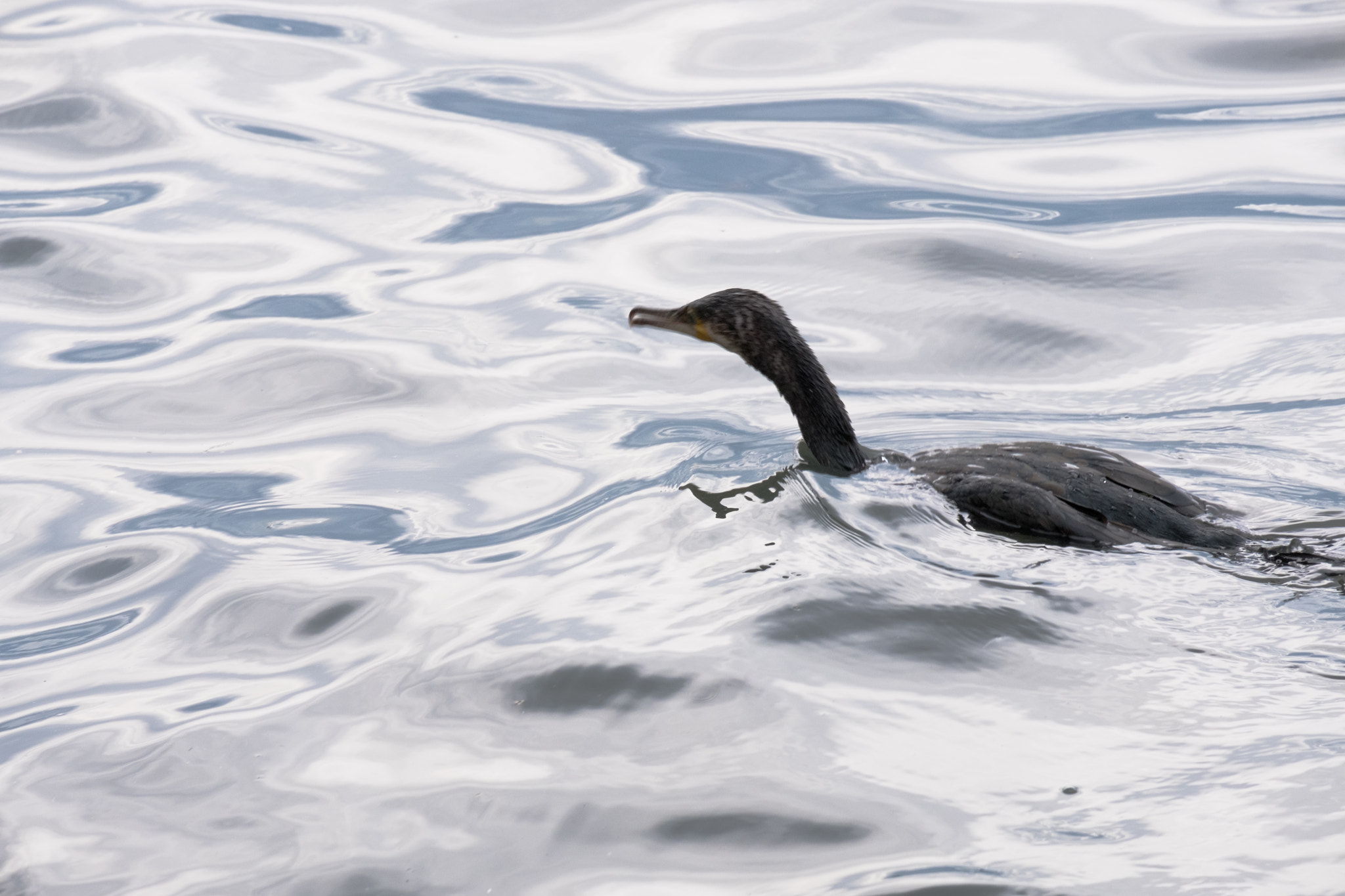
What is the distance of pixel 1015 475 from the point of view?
218 inches

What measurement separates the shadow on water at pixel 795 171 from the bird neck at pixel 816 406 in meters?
3.28

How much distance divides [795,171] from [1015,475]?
510 cm

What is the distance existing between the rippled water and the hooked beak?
52cm

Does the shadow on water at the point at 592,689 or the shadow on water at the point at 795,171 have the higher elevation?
the shadow on water at the point at 795,171

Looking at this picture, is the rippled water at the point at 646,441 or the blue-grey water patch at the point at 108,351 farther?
the blue-grey water patch at the point at 108,351

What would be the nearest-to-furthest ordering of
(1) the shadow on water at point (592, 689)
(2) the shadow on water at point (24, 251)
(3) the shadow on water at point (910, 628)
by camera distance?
(1) the shadow on water at point (592, 689) → (3) the shadow on water at point (910, 628) → (2) the shadow on water at point (24, 251)

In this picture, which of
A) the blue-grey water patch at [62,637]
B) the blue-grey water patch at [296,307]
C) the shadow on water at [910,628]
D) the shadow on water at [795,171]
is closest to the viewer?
the shadow on water at [910,628]

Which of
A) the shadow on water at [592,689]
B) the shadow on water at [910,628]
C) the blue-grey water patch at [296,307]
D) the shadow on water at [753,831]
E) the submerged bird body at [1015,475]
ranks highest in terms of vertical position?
the blue-grey water patch at [296,307]

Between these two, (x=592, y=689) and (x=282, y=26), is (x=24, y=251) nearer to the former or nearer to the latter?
(x=282, y=26)

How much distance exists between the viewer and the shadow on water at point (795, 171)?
9430 millimetres

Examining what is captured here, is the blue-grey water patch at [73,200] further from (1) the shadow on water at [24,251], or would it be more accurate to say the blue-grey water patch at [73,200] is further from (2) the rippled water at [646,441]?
(1) the shadow on water at [24,251]

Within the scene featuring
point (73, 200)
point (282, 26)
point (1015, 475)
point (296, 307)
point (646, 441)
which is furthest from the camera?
point (282, 26)

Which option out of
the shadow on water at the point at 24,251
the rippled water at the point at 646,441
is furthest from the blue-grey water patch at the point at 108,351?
the shadow on water at the point at 24,251

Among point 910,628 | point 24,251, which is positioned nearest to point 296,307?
point 24,251
